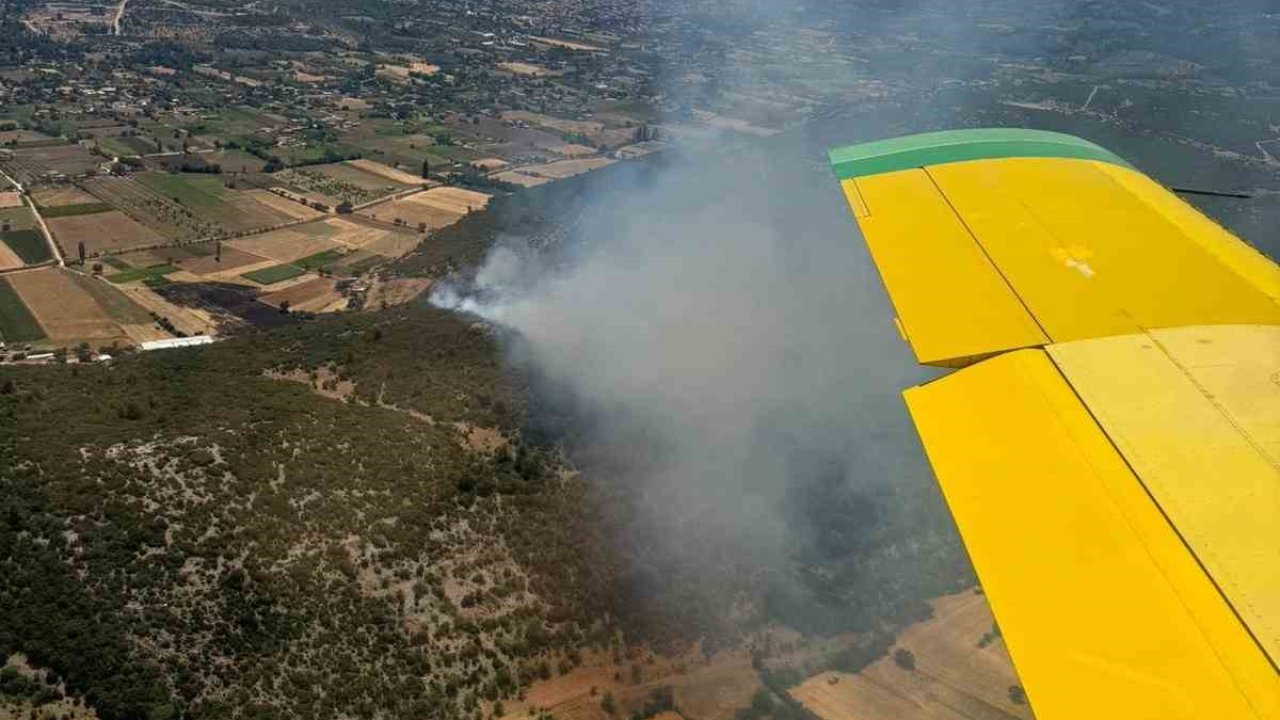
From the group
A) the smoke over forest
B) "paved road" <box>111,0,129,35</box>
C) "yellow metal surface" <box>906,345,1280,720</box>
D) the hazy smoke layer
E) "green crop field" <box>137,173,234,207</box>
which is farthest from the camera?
"paved road" <box>111,0,129,35</box>

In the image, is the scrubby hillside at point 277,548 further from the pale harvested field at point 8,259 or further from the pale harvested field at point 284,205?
the pale harvested field at point 284,205

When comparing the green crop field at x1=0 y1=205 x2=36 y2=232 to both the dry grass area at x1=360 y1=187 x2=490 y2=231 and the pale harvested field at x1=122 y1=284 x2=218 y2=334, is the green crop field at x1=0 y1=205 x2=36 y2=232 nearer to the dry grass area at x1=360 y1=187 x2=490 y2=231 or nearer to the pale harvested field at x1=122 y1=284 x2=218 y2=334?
the pale harvested field at x1=122 y1=284 x2=218 y2=334

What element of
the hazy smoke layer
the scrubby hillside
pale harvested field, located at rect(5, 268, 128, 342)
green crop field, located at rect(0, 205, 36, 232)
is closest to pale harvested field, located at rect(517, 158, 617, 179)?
the hazy smoke layer

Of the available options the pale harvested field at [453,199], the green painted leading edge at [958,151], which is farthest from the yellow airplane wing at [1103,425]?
the pale harvested field at [453,199]

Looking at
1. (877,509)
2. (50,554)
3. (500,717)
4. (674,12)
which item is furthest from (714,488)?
(674,12)

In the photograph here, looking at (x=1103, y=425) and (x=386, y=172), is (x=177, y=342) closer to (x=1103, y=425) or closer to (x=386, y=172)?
(x=386, y=172)

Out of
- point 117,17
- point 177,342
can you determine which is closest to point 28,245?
point 177,342
